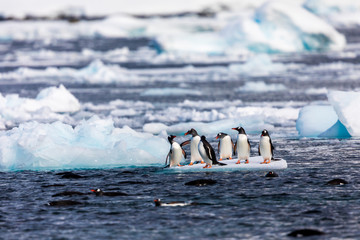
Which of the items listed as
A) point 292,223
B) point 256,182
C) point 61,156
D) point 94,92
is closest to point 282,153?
point 256,182

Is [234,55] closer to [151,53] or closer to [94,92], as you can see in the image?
[151,53]

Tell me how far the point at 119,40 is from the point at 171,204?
6586cm

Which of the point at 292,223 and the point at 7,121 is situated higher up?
the point at 7,121

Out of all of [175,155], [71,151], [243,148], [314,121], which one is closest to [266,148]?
[243,148]

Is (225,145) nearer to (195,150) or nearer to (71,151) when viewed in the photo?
(195,150)

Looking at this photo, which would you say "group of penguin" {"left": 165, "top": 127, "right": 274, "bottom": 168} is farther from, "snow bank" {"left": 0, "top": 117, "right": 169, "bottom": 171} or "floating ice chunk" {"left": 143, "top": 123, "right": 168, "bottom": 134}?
"floating ice chunk" {"left": 143, "top": 123, "right": 168, "bottom": 134}

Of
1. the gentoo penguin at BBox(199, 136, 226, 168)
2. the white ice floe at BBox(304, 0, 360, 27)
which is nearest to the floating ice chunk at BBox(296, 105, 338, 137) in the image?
the gentoo penguin at BBox(199, 136, 226, 168)

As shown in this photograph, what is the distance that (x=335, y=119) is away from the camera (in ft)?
59.5

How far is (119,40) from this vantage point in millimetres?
75688

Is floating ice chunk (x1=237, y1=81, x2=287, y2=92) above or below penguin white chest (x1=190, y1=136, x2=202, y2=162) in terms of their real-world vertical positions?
above

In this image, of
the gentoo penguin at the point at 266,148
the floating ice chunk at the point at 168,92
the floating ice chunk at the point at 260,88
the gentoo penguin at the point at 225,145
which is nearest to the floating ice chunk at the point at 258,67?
the floating ice chunk at the point at 260,88

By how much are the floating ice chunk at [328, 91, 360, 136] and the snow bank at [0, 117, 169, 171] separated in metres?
4.24

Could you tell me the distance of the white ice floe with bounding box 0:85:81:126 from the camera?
2152cm

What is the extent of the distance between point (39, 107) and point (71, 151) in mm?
9228
